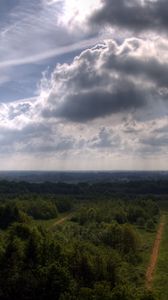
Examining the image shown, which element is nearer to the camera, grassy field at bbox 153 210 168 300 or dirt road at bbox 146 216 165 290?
grassy field at bbox 153 210 168 300

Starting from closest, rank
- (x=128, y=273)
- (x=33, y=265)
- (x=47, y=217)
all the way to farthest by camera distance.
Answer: (x=33, y=265) < (x=128, y=273) < (x=47, y=217)

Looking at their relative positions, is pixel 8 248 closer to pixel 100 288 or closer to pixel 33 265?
pixel 33 265

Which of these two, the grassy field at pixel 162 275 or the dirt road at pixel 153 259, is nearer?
the grassy field at pixel 162 275

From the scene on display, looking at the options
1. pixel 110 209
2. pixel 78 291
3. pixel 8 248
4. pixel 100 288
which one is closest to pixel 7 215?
pixel 110 209

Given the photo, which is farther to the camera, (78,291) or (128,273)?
(128,273)

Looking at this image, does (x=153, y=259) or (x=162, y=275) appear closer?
(x=162, y=275)

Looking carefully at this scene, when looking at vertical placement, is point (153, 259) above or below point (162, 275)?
above

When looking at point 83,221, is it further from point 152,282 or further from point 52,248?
point 52,248

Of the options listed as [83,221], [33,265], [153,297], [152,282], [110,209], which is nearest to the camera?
[153,297]

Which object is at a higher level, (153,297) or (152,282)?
(153,297)

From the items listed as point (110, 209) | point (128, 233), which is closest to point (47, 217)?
point (110, 209)
